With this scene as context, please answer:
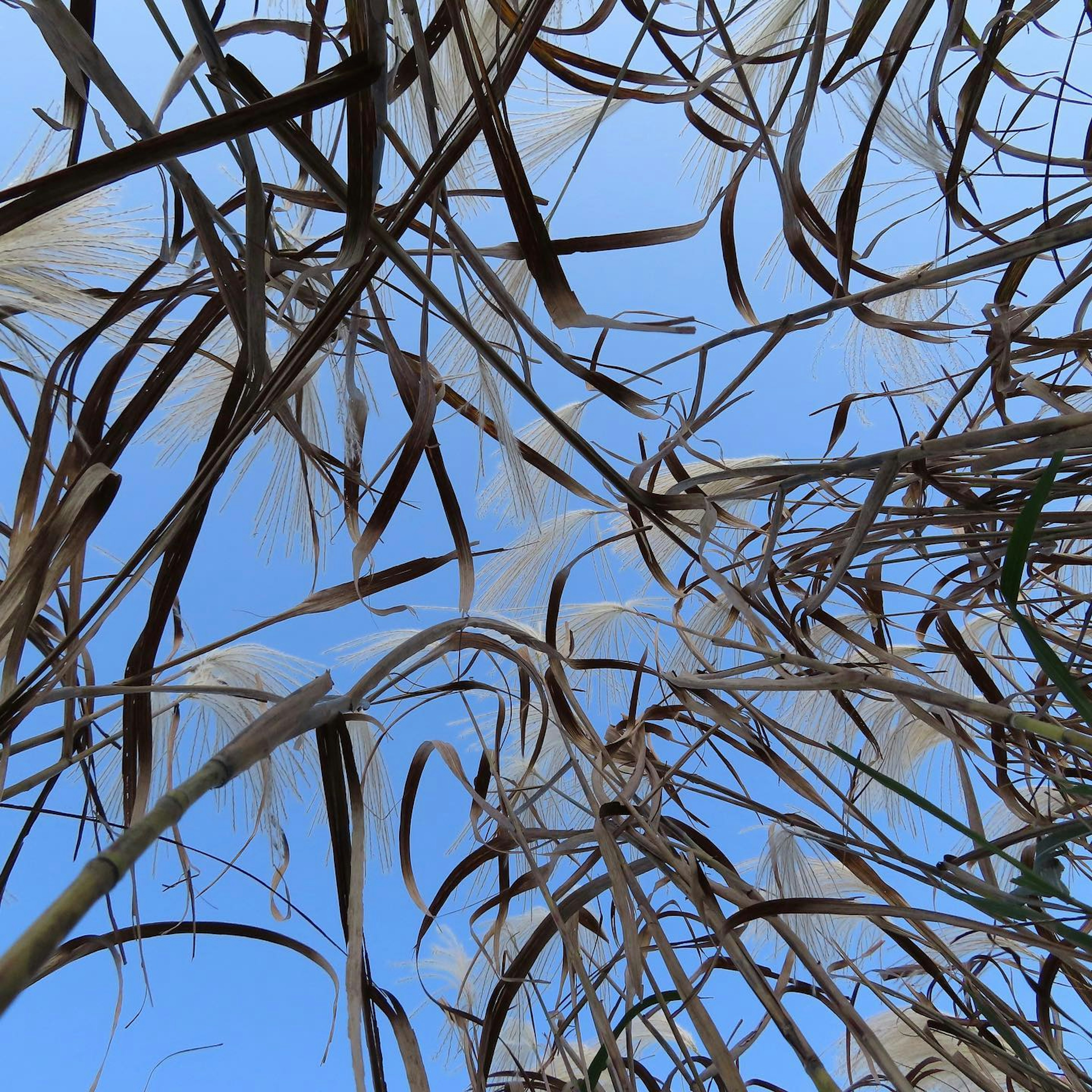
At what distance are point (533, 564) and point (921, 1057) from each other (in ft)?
2.37

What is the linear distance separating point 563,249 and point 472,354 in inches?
15.6

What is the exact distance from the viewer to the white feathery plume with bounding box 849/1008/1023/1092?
0.59m

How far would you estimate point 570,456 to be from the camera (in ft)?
2.79

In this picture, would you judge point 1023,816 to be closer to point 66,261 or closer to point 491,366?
point 491,366

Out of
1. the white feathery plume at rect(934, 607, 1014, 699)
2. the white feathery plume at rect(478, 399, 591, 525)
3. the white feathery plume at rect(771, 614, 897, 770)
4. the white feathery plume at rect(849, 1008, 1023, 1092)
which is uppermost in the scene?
the white feathery plume at rect(478, 399, 591, 525)

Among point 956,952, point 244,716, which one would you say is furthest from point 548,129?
point 956,952

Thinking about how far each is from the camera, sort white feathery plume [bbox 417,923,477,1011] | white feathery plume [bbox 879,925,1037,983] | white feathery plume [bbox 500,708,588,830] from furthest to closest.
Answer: white feathery plume [bbox 417,923,477,1011] < white feathery plume [bbox 500,708,588,830] < white feathery plume [bbox 879,925,1037,983]

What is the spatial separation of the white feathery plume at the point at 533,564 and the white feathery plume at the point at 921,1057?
515 millimetres

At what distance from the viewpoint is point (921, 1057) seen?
33.8 inches

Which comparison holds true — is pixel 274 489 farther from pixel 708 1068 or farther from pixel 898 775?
pixel 898 775

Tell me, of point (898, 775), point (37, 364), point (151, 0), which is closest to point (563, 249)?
point (151, 0)

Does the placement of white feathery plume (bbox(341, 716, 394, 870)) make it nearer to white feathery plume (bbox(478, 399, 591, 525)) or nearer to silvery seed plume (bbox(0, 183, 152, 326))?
white feathery plume (bbox(478, 399, 591, 525))

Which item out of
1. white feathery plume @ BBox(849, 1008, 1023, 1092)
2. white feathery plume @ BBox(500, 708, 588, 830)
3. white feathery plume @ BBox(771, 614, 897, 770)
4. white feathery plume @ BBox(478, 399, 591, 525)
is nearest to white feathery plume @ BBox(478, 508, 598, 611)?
white feathery plume @ BBox(478, 399, 591, 525)

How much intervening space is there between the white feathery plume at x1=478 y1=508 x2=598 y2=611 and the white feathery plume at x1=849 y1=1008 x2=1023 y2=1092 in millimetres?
515
